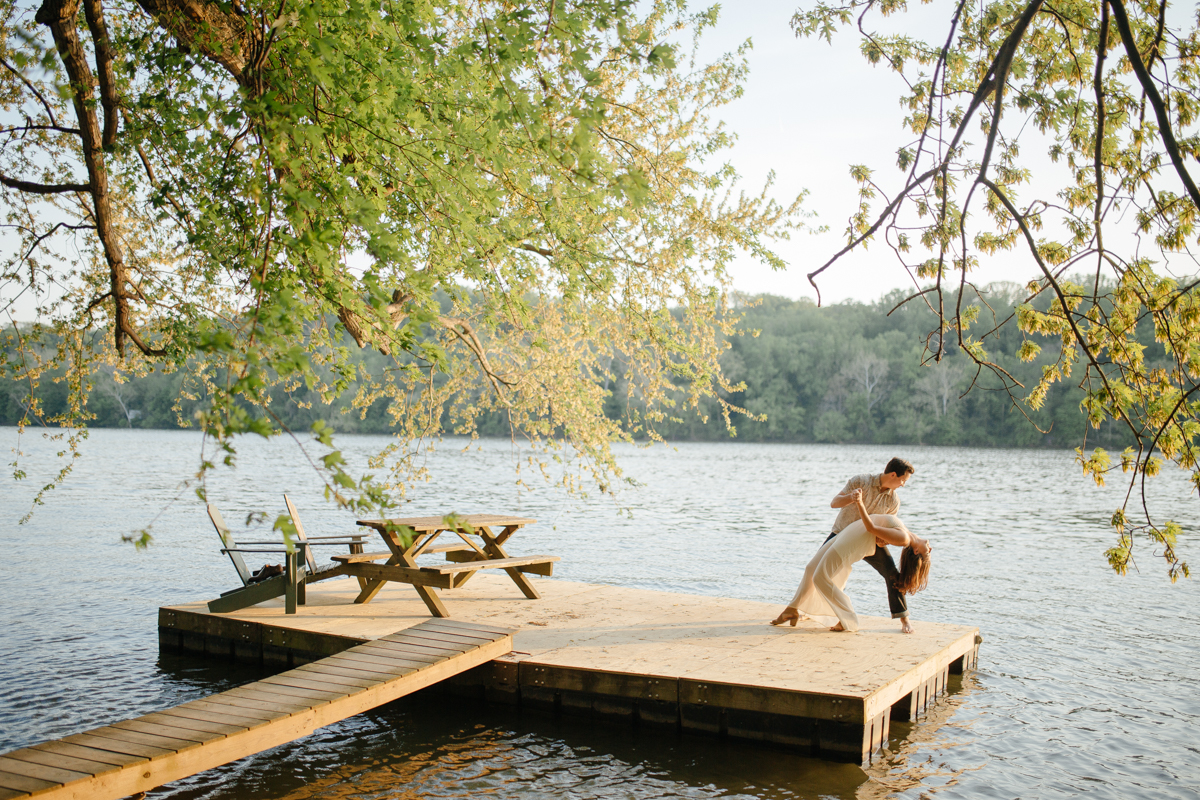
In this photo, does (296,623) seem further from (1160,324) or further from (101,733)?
(1160,324)

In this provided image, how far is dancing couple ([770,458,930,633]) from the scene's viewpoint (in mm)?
8367

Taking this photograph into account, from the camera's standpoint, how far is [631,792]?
20.9 ft

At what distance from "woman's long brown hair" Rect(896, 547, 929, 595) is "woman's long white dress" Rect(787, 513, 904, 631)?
1.23 feet

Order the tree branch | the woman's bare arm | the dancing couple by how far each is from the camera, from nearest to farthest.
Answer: the tree branch → the woman's bare arm → the dancing couple

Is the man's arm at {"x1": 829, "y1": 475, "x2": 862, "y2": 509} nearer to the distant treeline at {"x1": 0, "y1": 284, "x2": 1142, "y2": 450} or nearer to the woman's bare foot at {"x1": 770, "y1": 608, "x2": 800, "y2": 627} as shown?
the woman's bare foot at {"x1": 770, "y1": 608, "x2": 800, "y2": 627}

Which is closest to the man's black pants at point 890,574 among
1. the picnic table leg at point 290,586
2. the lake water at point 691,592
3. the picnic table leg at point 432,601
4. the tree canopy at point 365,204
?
the lake water at point 691,592

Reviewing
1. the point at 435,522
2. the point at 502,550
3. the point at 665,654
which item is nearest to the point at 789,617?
the point at 665,654

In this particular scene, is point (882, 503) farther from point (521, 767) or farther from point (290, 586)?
point (290, 586)

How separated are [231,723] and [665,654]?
3676 mm

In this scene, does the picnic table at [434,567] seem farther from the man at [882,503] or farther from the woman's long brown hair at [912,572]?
the woman's long brown hair at [912,572]

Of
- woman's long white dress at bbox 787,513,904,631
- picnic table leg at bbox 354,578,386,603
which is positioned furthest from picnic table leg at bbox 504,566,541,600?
woman's long white dress at bbox 787,513,904,631

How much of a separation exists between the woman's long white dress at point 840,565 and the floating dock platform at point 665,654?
10.4 inches

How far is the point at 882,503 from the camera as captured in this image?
8602 mm

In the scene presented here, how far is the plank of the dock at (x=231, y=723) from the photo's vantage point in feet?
15.1
